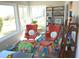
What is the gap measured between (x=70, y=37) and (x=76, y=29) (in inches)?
14.9

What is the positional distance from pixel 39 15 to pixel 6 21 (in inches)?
30.7

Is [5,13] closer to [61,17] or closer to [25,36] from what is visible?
[25,36]

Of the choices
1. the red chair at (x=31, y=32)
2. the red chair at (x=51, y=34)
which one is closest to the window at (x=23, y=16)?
the red chair at (x=31, y=32)

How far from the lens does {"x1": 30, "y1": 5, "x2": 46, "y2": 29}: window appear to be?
309 centimetres

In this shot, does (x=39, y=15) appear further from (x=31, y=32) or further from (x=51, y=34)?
(x=51, y=34)

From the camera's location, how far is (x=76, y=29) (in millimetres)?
1879

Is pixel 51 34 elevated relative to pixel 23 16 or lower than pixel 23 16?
lower

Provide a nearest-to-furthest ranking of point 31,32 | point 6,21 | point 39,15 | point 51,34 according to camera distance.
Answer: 1. point 6,21
2. point 39,15
3. point 31,32
4. point 51,34

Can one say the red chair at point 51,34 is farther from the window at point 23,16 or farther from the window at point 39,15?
the window at point 23,16

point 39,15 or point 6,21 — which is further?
point 39,15

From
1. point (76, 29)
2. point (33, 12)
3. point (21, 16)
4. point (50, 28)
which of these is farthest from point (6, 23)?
point (76, 29)

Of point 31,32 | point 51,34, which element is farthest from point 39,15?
point 51,34

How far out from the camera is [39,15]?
10.1 feet

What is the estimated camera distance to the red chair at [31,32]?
3.11 metres
